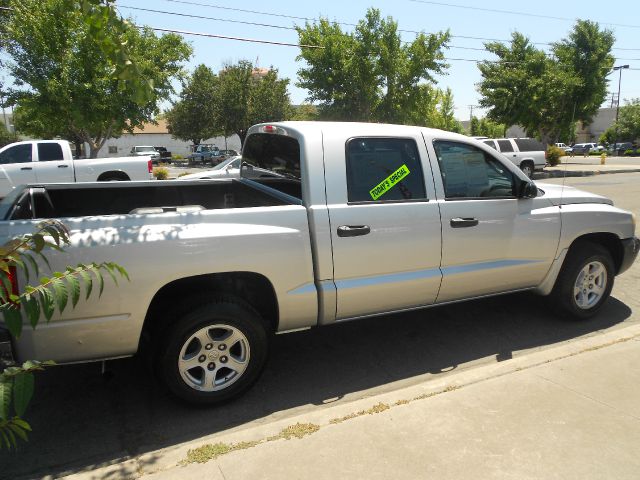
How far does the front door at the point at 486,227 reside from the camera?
4.01m

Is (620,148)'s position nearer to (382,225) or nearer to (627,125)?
(627,125)

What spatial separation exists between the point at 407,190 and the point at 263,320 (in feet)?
4.90

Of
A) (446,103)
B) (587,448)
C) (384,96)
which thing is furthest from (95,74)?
(446,103)

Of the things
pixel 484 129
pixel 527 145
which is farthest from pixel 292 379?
Result: pixel 484 129

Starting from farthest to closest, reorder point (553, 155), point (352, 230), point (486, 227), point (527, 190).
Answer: point (553, 155) < point (527, 190) < point (486, 227) < point (352, 230)

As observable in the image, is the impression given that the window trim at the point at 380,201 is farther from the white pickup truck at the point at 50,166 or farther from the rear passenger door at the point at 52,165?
the rear passenger door at the point at 52,165

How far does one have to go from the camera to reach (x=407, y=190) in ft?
12.7

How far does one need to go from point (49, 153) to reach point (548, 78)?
75.9 ft

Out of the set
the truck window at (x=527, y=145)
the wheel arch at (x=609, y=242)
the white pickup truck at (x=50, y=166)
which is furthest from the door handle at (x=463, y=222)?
the truck window at (x=527, y=145)

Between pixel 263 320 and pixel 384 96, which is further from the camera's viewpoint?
pixel 384 96

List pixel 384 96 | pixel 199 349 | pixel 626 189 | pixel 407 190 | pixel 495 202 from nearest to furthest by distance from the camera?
pixel 199 349
pixel 407 190
pixel 495 202
pixel 626 189
pixel 384 96

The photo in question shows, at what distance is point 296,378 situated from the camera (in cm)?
390

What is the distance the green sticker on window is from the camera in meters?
3.75

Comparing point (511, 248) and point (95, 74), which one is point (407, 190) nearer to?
point (511, 248)
